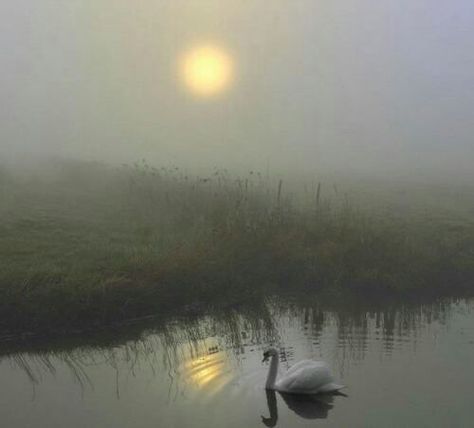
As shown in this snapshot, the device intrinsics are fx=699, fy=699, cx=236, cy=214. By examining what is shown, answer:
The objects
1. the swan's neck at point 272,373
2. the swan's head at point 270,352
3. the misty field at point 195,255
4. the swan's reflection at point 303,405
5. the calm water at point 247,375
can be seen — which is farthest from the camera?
the misty field at point 195,255

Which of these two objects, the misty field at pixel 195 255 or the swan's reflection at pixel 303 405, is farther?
the misty field at pixel 195 255

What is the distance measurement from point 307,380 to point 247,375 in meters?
1.31

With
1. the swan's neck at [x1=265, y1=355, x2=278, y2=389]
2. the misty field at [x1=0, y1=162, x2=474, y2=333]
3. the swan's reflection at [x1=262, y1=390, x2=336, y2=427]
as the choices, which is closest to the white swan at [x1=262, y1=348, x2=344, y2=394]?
the swan's neck at [x1=265, y1=355, x2=278, y2=389]

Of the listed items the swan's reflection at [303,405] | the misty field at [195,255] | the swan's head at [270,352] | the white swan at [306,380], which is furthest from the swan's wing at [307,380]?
the misty field at [195,255]

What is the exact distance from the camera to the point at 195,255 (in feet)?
55.6

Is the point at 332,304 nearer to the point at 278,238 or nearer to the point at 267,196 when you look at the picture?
the point at 278,238

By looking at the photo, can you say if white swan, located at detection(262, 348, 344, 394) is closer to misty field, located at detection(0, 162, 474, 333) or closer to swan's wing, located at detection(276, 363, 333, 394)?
swan's wing, located at detection(276, 363, 333, 394)

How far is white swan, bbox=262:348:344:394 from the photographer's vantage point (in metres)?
10.9

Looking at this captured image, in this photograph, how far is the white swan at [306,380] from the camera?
35.8 ft

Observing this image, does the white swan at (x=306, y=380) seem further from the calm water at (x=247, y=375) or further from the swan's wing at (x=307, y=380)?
the calm water at (x=247, y=375)

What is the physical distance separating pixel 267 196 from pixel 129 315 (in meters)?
10.6

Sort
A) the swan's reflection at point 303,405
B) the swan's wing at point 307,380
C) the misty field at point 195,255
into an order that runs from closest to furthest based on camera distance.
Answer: the swan's reflection at point 303,405 < the swan's wing at point 307,380 < the misty field at point 195,255

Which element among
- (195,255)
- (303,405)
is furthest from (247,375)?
(195,255)

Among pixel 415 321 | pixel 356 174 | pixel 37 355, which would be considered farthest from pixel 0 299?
pixel 356 174
